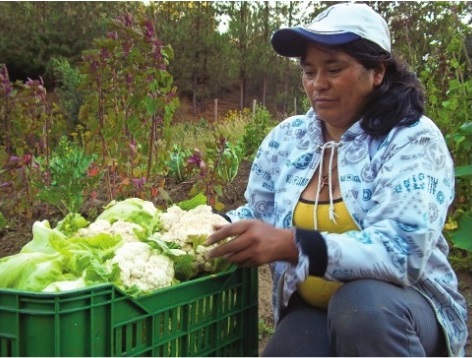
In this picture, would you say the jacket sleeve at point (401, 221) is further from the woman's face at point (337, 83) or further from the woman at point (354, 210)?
the woman's face at point (337, 83)

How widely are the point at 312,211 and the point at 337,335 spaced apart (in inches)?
18.7

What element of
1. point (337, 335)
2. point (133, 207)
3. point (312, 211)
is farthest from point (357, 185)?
point (133, 207)

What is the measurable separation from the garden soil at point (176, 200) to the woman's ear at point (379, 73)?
1.60 metres

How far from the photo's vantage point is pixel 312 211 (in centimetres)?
209

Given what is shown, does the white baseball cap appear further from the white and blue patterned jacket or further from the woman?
the white and blue patterned jacket

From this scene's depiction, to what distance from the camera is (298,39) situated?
2090 millimetres

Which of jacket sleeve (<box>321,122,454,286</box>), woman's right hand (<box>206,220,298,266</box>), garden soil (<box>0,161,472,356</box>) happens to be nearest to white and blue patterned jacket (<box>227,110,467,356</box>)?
jacket sleeve (<box>321,122,454,286</box>)

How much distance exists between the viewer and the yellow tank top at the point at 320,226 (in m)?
2.01

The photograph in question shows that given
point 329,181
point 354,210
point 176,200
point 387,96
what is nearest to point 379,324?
point 354,210

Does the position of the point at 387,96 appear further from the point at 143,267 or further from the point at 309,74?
the point at 143,267

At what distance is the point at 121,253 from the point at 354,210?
0.78 m

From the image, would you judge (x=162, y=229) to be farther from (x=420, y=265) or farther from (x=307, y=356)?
(x=420, y=265)

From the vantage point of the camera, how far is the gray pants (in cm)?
167

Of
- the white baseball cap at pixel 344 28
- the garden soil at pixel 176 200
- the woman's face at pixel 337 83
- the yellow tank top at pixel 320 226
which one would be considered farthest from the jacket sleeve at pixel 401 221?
the garden soil at pixel 176 200
